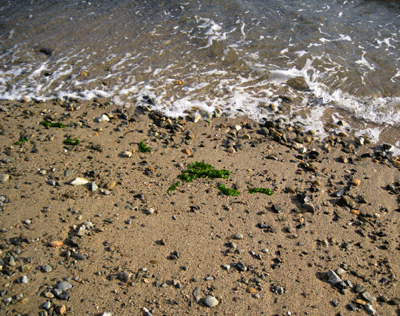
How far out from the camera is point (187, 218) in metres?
4.40

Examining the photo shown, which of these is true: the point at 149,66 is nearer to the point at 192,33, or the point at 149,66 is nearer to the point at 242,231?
the point at 192,33

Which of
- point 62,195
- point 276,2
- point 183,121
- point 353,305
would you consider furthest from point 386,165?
point 276,2

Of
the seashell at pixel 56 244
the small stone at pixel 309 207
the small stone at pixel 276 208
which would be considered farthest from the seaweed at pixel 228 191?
the seashell at pixel 56 244

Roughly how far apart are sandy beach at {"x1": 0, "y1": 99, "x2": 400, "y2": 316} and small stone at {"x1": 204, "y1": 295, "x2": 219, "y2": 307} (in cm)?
2

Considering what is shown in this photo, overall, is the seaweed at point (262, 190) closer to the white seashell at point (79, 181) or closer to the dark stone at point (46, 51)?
the white seashell at point (79, 181)

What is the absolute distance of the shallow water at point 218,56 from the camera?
23.1 feet

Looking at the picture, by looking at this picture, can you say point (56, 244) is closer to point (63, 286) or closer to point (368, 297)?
point (63, 286)

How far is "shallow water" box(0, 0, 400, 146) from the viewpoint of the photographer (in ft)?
23.1

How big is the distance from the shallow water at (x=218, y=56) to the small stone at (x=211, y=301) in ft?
13.4

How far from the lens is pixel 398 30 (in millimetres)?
10586

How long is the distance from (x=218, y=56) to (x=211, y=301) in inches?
276

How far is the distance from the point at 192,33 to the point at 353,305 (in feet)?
28.3

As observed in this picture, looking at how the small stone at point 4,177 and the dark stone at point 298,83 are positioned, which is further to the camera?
the dark stone at point 298,83

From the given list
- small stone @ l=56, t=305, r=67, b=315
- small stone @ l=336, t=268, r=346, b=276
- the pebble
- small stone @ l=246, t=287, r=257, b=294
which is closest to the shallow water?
the pebble
